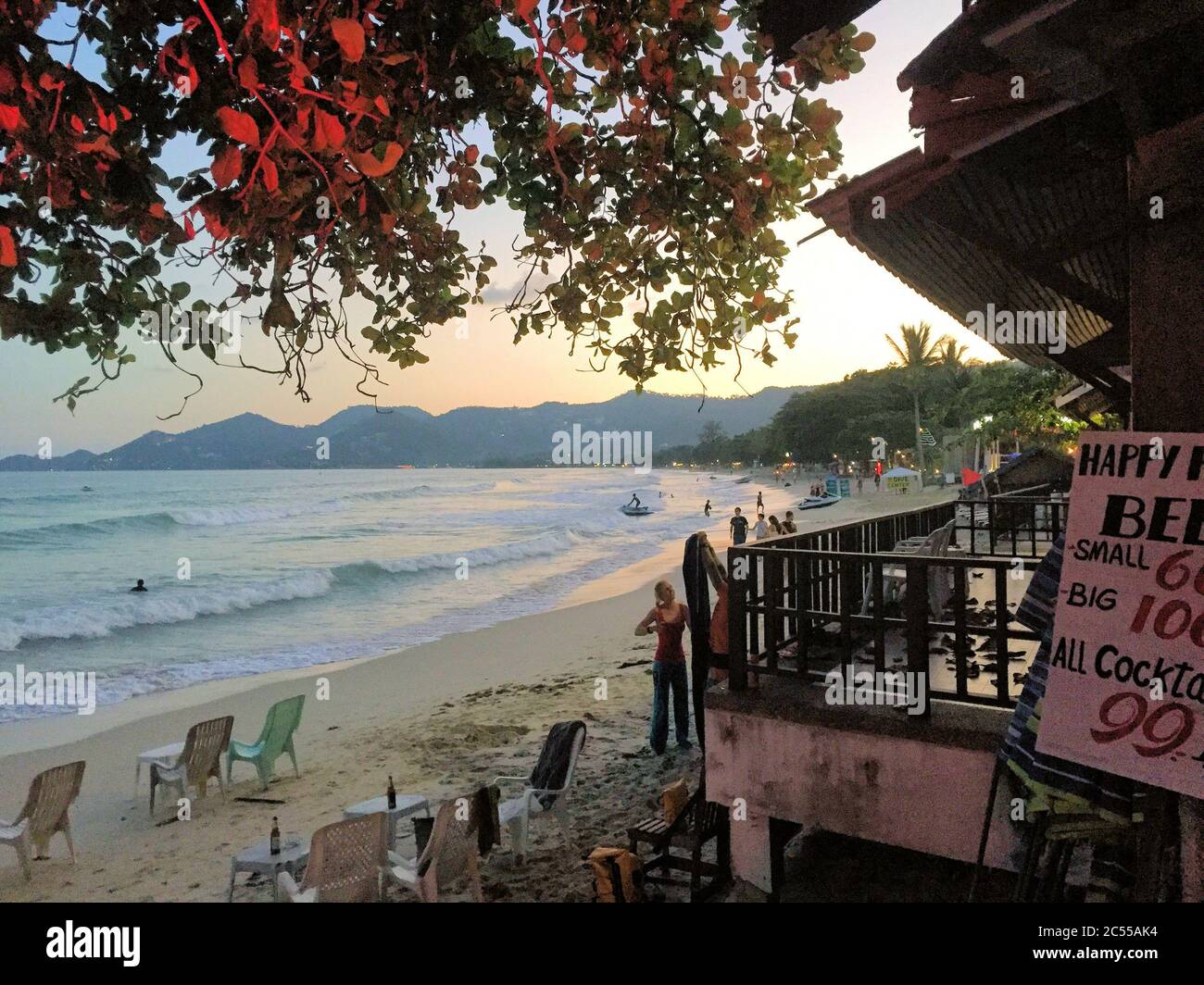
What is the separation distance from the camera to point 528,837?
674 centimetres

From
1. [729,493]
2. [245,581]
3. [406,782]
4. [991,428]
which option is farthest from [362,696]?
[729,493]

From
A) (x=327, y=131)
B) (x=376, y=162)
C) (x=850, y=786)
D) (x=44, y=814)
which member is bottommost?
(x=44, y=814)

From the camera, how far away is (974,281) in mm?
5922

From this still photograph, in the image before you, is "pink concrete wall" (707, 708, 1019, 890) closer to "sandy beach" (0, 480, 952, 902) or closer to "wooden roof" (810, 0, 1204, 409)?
"sandy beach" (0, 480, 952, 902)

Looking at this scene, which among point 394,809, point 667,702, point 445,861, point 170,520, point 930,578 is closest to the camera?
point 445,861

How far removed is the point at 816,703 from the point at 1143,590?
209 cm

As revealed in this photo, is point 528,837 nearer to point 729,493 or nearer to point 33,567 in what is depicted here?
point 33,567

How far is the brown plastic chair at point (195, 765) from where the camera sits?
8305 millimetres

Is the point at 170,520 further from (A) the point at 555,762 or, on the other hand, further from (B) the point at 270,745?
(A) the point at 555,762

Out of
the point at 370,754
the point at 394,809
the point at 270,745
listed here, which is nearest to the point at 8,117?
the point at 394,809

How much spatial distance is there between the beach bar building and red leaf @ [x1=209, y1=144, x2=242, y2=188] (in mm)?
1875

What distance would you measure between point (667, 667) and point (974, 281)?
15.7 feet

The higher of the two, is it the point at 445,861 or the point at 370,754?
the point at 445,861

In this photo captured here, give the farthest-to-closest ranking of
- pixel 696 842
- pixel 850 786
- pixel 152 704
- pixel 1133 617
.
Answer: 1. pixel 152 704
2. pixel 696 842
3. pixel 850 786
4. pixel 1133 617
